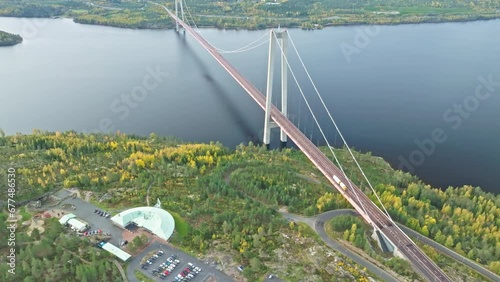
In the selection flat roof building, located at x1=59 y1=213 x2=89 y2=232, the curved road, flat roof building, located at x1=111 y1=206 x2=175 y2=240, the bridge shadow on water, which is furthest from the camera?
the bridge shadow on water

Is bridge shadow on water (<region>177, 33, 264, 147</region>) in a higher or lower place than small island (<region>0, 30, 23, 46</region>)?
lower

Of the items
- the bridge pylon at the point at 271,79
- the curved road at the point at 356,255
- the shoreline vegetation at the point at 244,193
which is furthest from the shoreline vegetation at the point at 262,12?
the curved road at the point at 356,255

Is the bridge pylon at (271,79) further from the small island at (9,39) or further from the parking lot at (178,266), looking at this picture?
the small island at (9,39)

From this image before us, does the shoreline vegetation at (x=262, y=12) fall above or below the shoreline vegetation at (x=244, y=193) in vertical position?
above

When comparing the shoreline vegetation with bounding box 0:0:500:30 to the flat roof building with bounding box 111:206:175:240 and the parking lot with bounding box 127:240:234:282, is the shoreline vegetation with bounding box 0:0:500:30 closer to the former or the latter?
the flat roof building with bounding box 111:206:175:240

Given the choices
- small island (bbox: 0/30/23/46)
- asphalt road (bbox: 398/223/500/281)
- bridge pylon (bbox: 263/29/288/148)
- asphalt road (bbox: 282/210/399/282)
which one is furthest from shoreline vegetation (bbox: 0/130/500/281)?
small island (bbox: 0/30/23/46)

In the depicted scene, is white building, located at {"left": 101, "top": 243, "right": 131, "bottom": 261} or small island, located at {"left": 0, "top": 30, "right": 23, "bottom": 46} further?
small island, located at {"left": 0, "top": 30, "right": 23, "bottom": 46}

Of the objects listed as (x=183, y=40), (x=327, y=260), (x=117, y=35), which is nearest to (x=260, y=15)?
(x=183, y=40)
